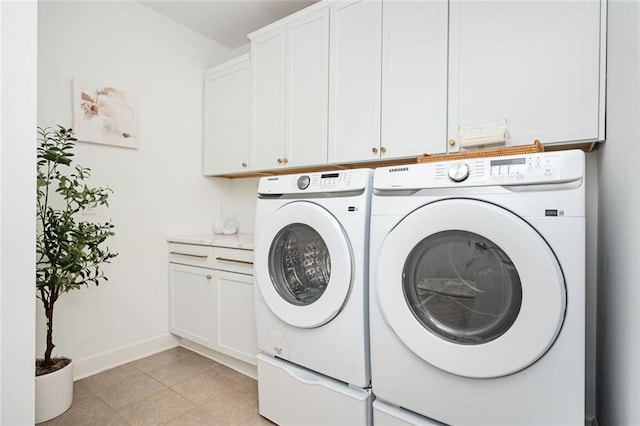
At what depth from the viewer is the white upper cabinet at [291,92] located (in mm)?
2033

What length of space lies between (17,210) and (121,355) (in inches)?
67.4

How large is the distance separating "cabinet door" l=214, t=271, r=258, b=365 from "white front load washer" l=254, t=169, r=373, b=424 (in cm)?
41

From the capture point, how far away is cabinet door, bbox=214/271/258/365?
2023 mm

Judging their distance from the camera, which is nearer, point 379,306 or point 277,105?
point 379,306

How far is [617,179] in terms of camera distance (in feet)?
3.63

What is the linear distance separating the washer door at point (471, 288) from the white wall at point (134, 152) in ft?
6.48

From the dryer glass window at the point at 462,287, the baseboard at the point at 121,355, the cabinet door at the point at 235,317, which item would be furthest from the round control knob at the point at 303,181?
the baseboard at the point at 121,355

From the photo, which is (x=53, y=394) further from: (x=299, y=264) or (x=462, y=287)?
(x=462, y=287)

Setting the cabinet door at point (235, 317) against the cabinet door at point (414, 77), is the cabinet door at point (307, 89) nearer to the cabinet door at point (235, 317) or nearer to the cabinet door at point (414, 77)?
the cabinet door at point (414, 77)

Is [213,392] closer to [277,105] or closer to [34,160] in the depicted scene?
[34,160]

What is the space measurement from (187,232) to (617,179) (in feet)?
8.80

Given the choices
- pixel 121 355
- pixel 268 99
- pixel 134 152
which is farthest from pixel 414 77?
pixel 121 355

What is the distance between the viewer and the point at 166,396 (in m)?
1.88

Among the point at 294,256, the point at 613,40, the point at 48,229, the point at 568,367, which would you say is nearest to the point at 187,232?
the point at 48,229
